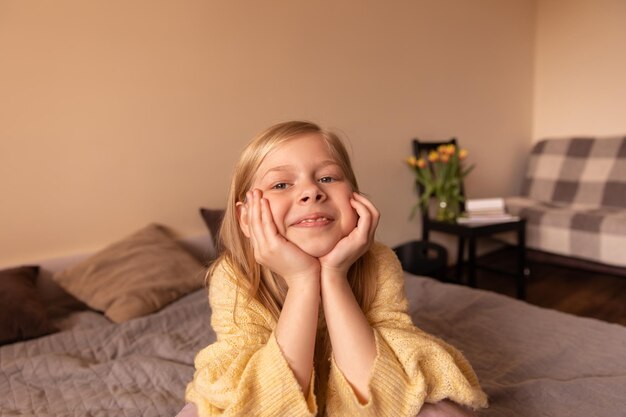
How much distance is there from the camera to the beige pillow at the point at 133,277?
1.56 metres

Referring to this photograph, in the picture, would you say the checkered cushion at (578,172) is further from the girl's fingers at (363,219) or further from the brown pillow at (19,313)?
the brown pillow at (19,313)

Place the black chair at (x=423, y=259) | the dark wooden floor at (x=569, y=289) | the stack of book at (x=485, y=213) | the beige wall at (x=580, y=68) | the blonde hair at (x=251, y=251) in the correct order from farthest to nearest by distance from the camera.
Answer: the beige wall at (x=580, y=68)
the stack of book at (x=485, y=213)
the black chair at (x=423, y=259)
the dark wooden floor at (x=569, y=289)
the blonde hair at (x=251, y=251)

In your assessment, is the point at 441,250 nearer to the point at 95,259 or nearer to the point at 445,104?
the point at 445,104

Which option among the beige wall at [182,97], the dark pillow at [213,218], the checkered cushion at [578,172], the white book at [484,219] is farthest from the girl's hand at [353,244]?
the checkered cushion at [578,172]

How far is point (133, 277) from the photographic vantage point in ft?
5.40

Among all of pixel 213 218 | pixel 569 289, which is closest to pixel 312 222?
pixel 213 218

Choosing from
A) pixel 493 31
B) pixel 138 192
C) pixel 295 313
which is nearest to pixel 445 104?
pixel 493 31

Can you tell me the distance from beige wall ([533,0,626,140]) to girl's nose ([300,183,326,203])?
11.5ft

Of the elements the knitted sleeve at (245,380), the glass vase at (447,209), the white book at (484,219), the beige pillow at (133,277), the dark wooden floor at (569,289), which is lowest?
the dark wooden floor at (569,289)

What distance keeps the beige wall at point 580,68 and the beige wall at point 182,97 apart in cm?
114

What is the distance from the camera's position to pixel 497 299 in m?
1.55

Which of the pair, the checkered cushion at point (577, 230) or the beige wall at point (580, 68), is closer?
the checkered cushion at point (577, 230)

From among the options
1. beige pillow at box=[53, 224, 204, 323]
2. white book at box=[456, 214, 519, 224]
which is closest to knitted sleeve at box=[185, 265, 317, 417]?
beige pillow at box=[53, 224, 204, 323]

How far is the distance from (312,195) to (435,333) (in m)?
0.83
